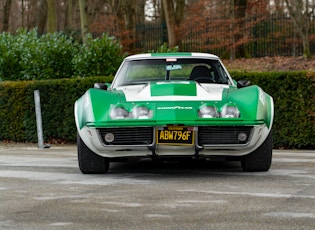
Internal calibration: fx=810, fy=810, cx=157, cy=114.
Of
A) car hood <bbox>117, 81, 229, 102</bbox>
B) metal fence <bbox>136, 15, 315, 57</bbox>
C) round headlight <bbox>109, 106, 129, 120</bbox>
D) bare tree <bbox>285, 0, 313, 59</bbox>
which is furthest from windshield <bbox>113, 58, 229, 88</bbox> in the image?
metal fence <bbox>136, 15, 315, 57</bbox>

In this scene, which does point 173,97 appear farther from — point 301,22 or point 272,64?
point 301,22

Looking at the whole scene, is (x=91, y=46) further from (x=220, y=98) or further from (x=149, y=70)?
(x=220, y=98)

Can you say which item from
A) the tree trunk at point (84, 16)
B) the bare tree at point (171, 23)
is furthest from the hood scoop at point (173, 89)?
the bare tree at point (171, 23)

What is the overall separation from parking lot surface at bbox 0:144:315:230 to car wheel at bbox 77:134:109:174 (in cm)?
14

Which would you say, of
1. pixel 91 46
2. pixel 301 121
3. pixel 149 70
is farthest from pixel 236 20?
pixel 149 70

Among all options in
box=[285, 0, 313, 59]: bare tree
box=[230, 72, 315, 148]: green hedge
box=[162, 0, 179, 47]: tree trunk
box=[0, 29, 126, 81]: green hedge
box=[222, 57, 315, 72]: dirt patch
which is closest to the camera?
box=[230, 72, 315, 148]: green hedge

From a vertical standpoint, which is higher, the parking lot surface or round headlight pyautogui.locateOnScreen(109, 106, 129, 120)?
round headlight pyautogui.locateOnScreen(109, 106, 129, 120)

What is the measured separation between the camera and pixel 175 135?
331 inches

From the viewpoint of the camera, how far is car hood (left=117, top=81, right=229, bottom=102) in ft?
28.6

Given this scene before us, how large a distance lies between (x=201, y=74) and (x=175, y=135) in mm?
1986

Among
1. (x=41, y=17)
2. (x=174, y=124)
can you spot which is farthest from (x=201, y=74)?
(x=41, y=17)

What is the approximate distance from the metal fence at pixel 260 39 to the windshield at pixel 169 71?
72.7 feet

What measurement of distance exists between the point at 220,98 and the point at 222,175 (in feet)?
2.81

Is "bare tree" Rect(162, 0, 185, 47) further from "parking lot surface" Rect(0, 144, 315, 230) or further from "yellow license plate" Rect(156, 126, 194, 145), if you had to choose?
"yellow license plate" Rect(156, 126, 194, 145)
